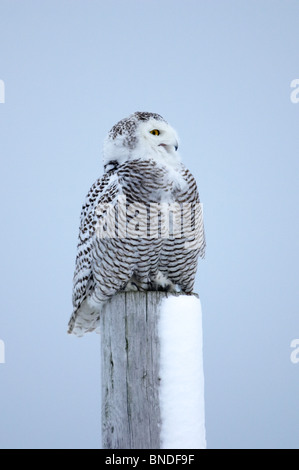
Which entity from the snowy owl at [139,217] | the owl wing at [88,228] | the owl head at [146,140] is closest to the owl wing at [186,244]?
the snowy owl at [139,217]

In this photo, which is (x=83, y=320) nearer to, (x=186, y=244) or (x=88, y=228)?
(x=88, y=228)

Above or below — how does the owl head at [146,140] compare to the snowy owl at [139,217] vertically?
above

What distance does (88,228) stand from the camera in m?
3.67

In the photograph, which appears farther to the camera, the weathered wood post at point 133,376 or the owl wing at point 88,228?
the owl wing at point 88,228

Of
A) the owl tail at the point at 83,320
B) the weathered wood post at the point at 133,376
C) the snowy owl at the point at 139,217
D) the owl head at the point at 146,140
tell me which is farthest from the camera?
the owl tail at the point at 83,320

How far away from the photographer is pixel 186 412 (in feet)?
8.39

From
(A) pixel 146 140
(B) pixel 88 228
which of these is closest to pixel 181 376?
(B) pixel 88 228

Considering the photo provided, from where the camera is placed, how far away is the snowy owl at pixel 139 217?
3336 millimetres

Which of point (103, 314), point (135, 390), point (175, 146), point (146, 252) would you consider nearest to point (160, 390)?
point (135, 390)

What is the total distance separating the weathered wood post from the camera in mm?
2490

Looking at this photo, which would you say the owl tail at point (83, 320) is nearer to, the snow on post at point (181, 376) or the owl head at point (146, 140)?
the owl head at point (146, 140)

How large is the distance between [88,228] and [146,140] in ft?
2.21

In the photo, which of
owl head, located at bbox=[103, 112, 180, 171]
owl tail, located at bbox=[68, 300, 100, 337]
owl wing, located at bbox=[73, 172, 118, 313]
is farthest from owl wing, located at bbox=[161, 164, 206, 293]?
owl tail, located at bbox=[68, 300, 100, 337]
